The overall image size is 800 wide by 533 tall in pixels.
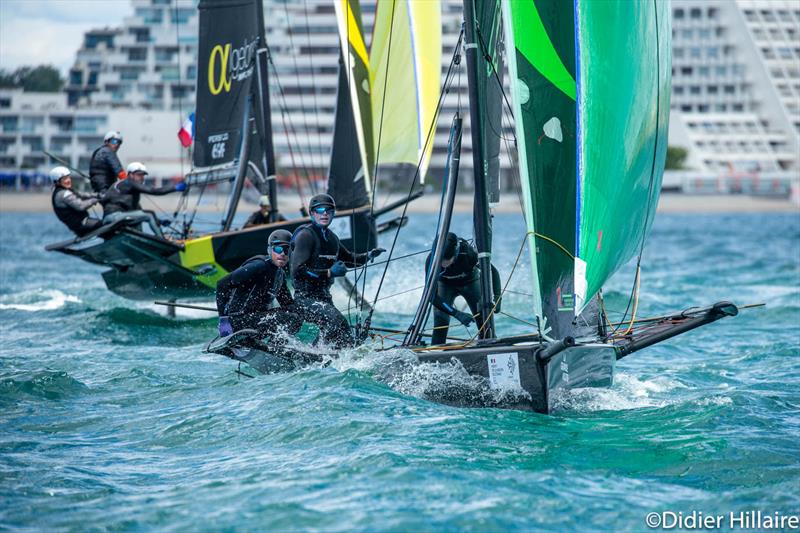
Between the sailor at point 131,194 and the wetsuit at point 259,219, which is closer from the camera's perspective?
the sailor at point 131,194

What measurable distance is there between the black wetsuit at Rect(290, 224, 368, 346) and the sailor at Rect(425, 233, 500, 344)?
738 mm

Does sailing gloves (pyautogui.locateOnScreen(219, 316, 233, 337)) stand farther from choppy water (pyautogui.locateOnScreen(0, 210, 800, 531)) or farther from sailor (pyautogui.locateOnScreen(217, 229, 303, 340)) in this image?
choppy water (pyautogui.locateOnScreen(0, 210, 800, 531))

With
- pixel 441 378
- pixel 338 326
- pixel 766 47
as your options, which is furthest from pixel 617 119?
pixel 766 47

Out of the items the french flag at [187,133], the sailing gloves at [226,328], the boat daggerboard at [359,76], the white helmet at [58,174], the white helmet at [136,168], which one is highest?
the boat daggerboard at [359,76]

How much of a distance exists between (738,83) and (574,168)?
90244 millimetres

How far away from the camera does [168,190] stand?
14.2 metres

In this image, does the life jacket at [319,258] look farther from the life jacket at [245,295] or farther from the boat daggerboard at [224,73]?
the boat daggerboard at [224,73]

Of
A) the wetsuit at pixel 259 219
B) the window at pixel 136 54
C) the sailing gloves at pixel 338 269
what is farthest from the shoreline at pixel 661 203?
the sailing gloves at pixel 338 269

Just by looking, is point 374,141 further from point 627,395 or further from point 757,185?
point 757,185

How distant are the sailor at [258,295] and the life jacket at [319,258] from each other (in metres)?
0.16

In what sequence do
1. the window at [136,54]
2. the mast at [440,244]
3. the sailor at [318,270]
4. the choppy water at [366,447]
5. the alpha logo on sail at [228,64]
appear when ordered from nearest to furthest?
the choppy water at [366,447] < the mast at [440,244] < the sailor at [318,270] < the alpha logo on sail at [228,64] < the window at [136,54]

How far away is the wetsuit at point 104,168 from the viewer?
14.5 meters

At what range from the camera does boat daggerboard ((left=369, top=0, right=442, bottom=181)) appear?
45.8 feet

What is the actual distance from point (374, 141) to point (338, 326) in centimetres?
648
